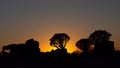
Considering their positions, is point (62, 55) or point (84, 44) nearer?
point (62, 55)

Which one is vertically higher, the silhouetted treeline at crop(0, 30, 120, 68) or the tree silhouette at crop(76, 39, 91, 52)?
the tree silhouette at crop(76, 39, 91, 52)

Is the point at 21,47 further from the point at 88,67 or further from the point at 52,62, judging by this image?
the point at 88,67

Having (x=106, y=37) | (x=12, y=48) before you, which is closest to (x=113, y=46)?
(x=106, y=37)

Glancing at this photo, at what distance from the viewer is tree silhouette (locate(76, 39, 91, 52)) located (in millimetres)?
99562

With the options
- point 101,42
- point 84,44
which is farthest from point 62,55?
point 84,44

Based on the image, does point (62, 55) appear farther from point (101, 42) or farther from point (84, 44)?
point (84, 44)

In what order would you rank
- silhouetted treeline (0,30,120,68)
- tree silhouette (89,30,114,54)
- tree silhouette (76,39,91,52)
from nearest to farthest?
silhouetted treeline (0,30,120,68) < tree silhouette (89,30,114,54) < tree silhouette (76,39,91,52)

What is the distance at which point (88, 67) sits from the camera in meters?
53.4

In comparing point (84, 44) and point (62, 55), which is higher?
point (84, 44)

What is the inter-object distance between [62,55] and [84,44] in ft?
71.6

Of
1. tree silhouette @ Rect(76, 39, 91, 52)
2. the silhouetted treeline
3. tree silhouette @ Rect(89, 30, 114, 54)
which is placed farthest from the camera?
tree silhouette @ Rect(76, 39, 91, 52)

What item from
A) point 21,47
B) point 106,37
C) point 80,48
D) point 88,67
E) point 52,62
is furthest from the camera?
point 80,48

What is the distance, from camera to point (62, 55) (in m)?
80.9

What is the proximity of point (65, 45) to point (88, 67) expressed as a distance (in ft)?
151
